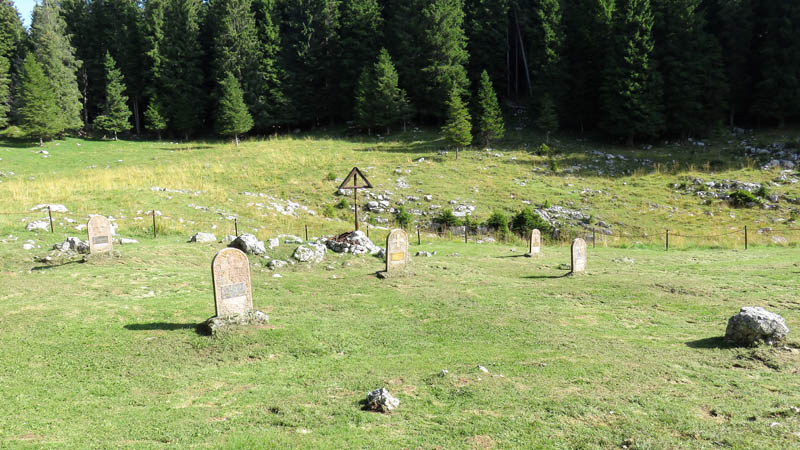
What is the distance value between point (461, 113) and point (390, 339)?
119 ft

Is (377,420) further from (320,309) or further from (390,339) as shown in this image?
(320,309)

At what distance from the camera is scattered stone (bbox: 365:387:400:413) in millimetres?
6546

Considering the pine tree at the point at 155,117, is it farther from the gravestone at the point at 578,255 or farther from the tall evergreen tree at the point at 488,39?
the gravestone at the point at 578,255

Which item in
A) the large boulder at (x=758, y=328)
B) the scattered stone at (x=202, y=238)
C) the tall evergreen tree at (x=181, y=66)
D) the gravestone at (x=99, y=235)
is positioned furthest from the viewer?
the tall evergreen tree at (x=181, y=66)

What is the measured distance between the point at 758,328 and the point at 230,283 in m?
10.5

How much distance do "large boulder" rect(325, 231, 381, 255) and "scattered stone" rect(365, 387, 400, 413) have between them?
12954mm

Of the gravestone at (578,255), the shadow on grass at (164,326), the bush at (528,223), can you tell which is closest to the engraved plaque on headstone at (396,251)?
the gravestone at (578,255)

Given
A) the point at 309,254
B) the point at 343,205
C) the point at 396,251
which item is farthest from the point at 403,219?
the point at 396,251

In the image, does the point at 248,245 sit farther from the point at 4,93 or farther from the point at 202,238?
the point at 4,93

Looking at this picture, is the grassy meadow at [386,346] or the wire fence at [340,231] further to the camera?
the wire fence at [340,231]

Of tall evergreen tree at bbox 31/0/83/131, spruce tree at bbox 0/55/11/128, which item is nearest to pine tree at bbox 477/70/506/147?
tall evergreen tree at bbox 31/0/83/131

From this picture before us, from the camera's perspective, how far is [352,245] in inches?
783

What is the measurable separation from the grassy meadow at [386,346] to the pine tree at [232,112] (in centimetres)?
2531

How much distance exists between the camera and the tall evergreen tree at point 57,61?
170 ft
